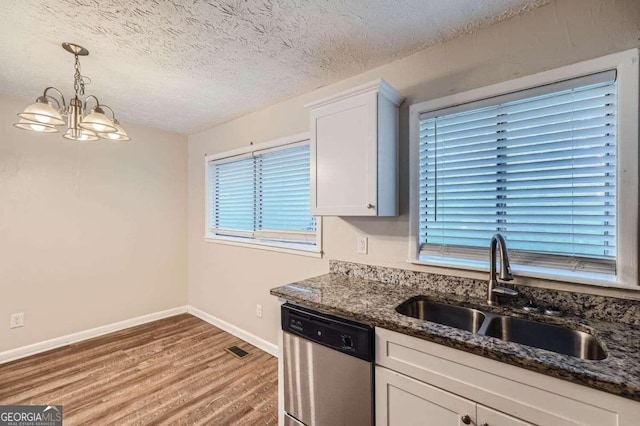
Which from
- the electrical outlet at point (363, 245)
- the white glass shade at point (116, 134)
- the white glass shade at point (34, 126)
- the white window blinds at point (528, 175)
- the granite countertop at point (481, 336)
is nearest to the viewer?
the granite countertop at point (481, 336)

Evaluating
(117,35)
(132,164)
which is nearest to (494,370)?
(117,35)

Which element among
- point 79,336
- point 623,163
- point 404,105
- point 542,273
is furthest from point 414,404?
point 79,336

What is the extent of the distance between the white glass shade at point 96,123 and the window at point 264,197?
134 cm

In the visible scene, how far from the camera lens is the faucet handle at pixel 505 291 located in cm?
143

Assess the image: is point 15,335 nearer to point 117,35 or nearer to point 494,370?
point 117,35

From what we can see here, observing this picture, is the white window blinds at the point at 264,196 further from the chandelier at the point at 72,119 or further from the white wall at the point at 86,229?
the chandelier at the point at 72,119

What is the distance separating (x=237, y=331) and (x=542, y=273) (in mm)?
Result: 2800

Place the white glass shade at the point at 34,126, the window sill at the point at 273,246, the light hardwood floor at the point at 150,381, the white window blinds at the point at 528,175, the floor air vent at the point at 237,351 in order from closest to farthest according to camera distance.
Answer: the white window blinds at the point at 528,175, the white glass shade at the point at 34,126, the light hardwood floor at the point at 150,381, the window sill at the point at 273,246, the floor air vent at the point at 237,351

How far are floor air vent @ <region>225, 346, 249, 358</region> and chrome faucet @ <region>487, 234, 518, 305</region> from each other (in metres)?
2.22

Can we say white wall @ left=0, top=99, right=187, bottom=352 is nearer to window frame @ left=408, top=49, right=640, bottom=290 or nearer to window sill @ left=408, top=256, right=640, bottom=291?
window sill @ left=408, top=256, right=640, bottom=291

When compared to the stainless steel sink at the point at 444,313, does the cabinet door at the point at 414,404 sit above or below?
below

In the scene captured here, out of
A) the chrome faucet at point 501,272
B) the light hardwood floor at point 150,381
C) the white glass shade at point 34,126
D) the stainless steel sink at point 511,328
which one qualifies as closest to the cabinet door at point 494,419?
the stainless steel sink at point 511,328

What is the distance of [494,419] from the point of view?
1.06 metres

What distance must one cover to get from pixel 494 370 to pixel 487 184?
101 cm
